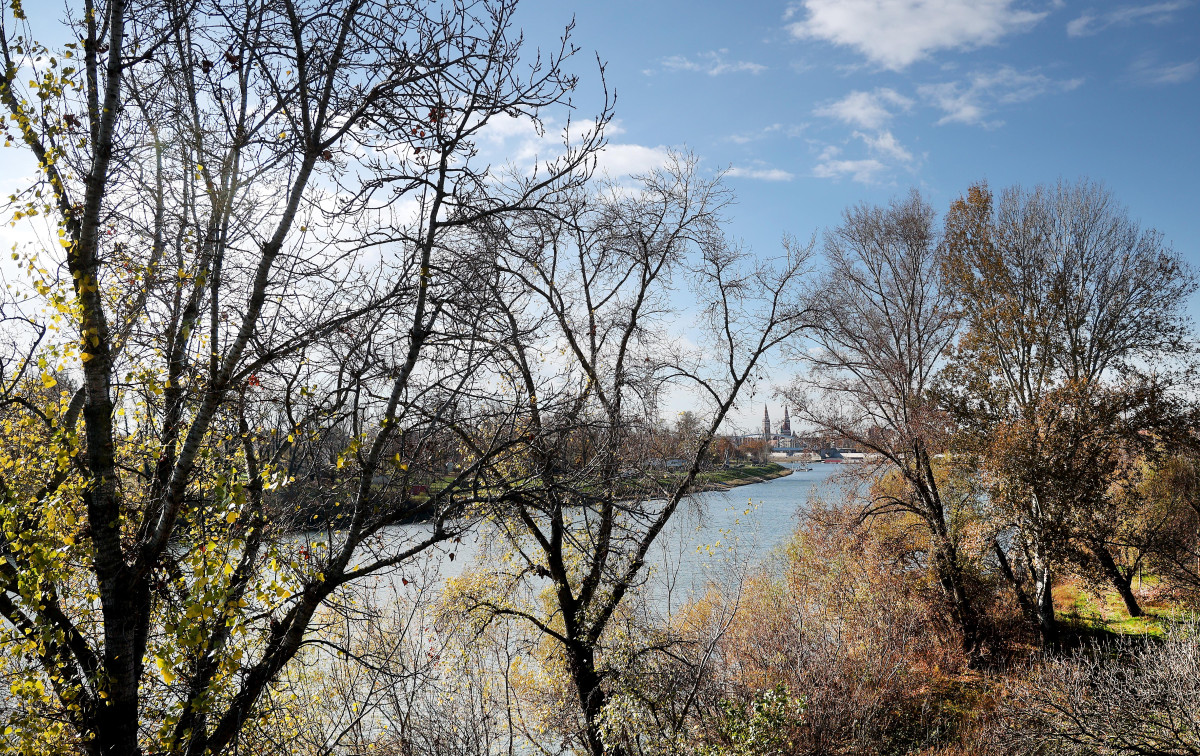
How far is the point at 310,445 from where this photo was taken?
515 centimetres

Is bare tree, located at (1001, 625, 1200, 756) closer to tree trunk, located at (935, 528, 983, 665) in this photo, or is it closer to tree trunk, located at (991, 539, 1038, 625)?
tree trunk, located at (935, 528, 983, 665)

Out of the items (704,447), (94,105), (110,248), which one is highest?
(94,105)

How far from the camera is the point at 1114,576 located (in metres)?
16.9

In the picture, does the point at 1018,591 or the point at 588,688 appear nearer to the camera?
the point at 588,688

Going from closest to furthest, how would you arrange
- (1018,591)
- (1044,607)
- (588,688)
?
(588,688)
(1044,607)
(1018,591)

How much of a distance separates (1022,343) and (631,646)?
48.1ft

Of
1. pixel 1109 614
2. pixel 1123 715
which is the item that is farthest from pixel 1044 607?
pixel 1123 715

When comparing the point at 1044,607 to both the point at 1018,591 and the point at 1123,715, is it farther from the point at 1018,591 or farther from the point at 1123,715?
the point at 1123,715

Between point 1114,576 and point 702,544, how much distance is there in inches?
403

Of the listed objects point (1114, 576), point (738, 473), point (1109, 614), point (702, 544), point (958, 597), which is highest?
point (738, 473)

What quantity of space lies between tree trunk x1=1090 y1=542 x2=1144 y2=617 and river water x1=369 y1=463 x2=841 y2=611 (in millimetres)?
6133

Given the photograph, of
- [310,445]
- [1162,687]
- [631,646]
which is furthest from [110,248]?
[1162,687]

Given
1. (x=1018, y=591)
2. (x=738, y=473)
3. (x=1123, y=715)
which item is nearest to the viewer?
(x=1123, y=715)

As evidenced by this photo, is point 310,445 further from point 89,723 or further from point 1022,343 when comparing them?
point 1022,343
